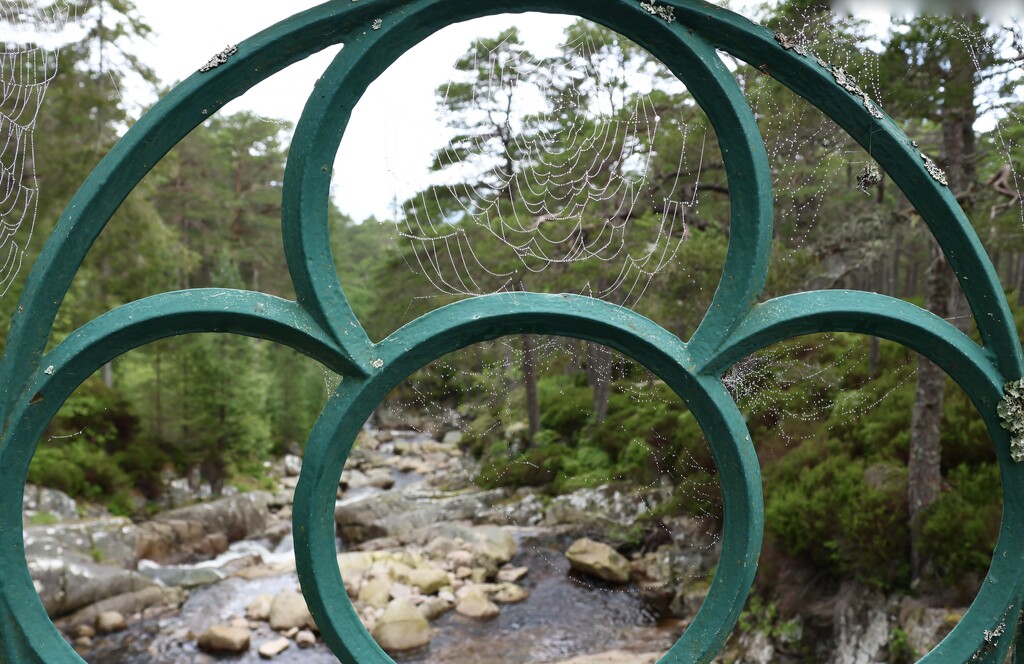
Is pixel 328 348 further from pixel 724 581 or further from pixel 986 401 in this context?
pixel 986 401

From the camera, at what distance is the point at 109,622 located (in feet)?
25.7

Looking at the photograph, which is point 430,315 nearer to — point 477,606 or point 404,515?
point 477,606

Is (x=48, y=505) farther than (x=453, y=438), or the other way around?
(x=453, y=438)

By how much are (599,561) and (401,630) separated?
2.31 meters

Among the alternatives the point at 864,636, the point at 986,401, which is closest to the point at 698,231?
the point at 864,636

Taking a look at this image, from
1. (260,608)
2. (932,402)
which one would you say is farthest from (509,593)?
(932,402)

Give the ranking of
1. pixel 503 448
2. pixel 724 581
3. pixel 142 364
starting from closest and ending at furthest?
pixel 724 581
pixel 503 448
pixel 142 364

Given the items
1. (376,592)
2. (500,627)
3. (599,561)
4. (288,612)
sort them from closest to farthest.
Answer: (500,627) < (288,612) < (599,561) < (376,592)

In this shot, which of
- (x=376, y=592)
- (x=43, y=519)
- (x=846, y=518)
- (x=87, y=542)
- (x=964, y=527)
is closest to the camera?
(x=964, y=527)

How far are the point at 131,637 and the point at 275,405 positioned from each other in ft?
31.4

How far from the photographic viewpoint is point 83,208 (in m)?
0.93

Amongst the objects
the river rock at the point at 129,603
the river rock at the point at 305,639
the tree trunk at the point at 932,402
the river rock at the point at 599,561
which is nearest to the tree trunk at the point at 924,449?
the tree trunk at the point at 932,402

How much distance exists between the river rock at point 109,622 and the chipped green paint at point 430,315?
8.37 meters

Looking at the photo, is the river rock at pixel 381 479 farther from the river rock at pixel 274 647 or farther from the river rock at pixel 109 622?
the river rock at pixel 274 647
